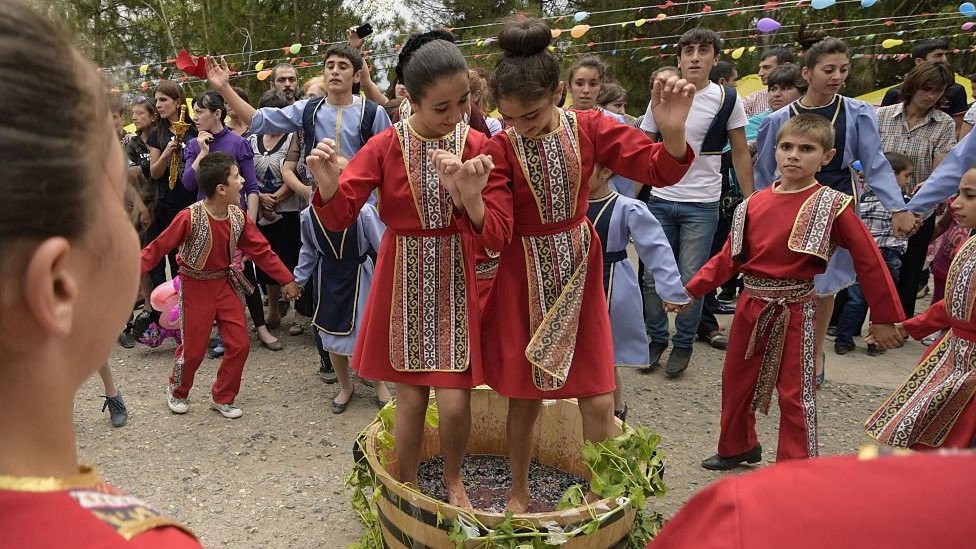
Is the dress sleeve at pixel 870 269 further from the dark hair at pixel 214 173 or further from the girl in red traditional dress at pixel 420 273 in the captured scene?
the dark hair at pixel 214 173

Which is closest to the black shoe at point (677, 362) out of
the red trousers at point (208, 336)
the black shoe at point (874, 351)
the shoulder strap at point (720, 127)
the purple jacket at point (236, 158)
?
the shoulder strap at point (720, 127)

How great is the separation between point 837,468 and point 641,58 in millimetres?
11830

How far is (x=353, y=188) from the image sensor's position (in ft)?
8.11

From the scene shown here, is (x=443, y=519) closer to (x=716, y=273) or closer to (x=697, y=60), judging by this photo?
(x=716, y=273)

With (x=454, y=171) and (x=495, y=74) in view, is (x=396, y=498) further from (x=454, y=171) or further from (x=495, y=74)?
(x=495, y=74)

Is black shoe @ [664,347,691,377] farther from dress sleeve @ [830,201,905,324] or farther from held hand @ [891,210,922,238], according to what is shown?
dress sleeve @ [830,201,905,324]

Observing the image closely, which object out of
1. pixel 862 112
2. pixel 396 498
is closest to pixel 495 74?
pixel 396 498

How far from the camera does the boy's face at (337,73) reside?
4.47 metres

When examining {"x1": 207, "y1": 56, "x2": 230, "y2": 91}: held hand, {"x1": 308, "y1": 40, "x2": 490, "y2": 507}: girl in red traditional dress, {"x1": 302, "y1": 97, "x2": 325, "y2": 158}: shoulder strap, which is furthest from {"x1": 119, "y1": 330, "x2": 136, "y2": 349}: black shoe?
{"x1": 308, "y1": 40, "x2": 490, "y2": 507}: girl in red traditional dress

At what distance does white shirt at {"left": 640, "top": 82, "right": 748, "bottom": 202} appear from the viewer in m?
4.45

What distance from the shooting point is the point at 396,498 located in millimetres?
2410

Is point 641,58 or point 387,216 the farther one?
point 641,58

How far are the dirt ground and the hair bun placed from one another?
1.97 metres

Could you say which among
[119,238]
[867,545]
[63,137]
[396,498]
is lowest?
[396,498]
